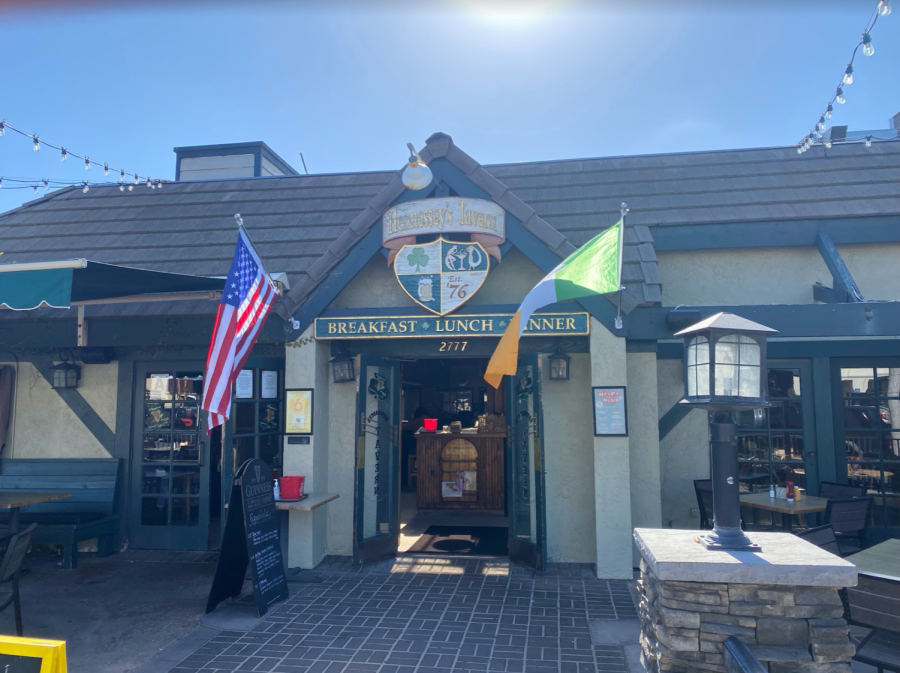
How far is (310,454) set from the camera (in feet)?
23.5

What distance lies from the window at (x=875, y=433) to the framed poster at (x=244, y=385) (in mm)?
7369

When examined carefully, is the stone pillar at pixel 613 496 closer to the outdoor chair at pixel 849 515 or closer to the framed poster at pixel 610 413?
the framed poster at pixel 610 413

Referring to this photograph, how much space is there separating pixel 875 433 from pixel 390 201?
21.8 feet

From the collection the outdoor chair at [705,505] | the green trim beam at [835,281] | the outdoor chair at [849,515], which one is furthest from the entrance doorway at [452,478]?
the green trim beam at [835,281]

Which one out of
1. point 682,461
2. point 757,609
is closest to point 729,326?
point 757,609

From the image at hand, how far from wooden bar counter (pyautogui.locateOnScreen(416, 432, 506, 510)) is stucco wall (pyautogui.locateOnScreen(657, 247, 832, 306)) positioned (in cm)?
400

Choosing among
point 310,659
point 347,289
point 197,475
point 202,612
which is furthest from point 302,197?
point 310,659

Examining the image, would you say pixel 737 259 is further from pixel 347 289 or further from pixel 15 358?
pixel 15 358

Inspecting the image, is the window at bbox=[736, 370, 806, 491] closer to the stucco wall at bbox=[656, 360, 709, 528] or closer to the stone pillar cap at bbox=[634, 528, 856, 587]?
the stucco wall at bbox=[656, 360, 709, 528]

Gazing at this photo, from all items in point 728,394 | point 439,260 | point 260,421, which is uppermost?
point 439,260

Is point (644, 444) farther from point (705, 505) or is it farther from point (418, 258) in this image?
point (418, 258)

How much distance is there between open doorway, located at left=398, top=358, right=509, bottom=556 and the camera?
8.55 metres

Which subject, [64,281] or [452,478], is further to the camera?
[452,478]

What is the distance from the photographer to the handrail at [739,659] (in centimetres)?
270
